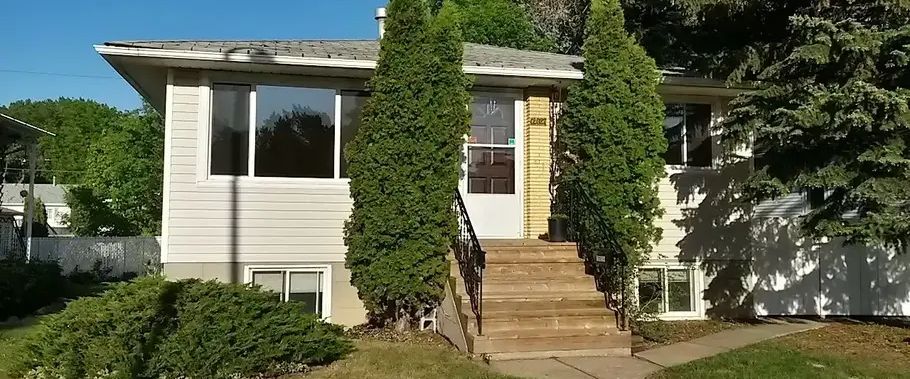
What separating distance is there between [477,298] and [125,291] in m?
3.54

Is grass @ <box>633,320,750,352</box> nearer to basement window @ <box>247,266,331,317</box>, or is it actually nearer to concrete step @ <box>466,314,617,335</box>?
concrete step @ <box>466,314,617,335</box>

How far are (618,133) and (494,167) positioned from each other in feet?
6.63

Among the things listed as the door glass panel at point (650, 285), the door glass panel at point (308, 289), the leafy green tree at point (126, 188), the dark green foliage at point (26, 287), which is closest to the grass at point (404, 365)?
the door glass panel at point (308, 289)

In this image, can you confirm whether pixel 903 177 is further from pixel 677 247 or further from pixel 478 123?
pixel 478 123

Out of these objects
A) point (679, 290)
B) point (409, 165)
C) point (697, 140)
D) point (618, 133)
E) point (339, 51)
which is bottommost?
point (679, 290)

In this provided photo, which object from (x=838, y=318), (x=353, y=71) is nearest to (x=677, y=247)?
(x=838, y=318)

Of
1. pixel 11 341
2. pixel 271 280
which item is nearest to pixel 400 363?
pixel 271 280

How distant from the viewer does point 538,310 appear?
8336 mm

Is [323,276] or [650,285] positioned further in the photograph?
[650,285]

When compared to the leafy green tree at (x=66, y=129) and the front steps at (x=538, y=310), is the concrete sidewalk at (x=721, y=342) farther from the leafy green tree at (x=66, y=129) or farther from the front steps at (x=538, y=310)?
the leafy green tree at (x=66, y=129)

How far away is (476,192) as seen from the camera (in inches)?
431

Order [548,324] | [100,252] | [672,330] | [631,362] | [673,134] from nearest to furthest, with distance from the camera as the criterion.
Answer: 1. [631,362]
2. [548,324]
3. [672,330]
4. [673,134]
5. [100,252]

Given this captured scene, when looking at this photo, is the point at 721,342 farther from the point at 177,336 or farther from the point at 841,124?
the point at 177,336

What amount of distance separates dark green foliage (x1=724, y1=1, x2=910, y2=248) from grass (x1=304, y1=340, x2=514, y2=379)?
4472 mm
